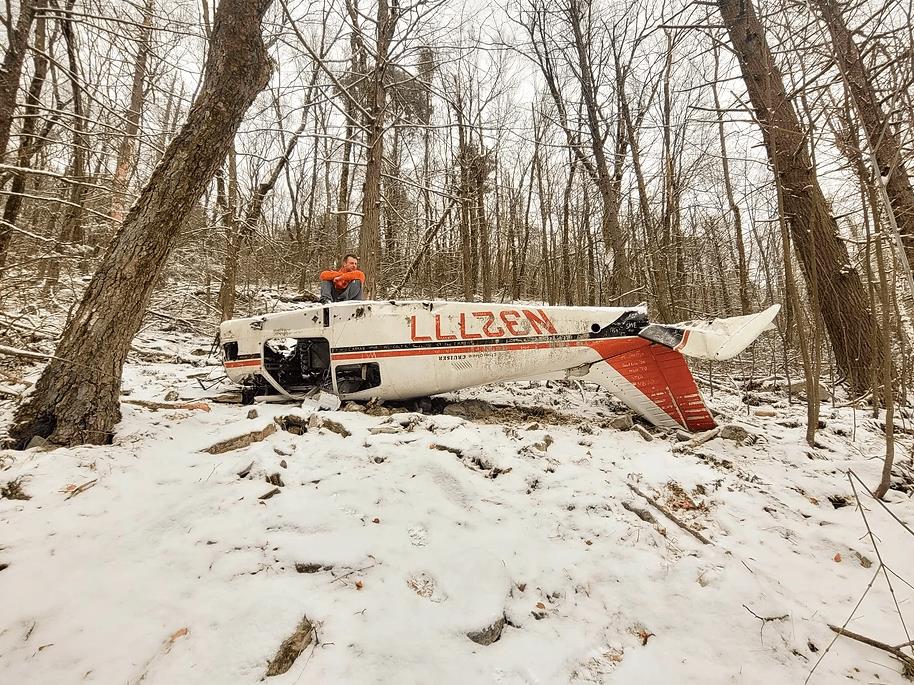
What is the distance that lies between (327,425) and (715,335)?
4.05m

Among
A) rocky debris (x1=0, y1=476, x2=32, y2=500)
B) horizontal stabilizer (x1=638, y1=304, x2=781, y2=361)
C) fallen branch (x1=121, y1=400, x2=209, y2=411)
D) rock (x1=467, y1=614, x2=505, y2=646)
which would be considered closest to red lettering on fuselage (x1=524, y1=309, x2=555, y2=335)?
horizontal stabilizer (x1=638, y1=304, x2=781, y2=361)

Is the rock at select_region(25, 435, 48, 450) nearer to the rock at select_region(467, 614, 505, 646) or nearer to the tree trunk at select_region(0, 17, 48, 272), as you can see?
the tree trunk at select_region(0, 17, 48, 272)

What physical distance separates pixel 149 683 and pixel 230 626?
0.90 feet

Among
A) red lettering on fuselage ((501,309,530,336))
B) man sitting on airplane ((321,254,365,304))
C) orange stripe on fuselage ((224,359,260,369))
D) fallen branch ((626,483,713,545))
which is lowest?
fallen branch ((626,483,713,545))

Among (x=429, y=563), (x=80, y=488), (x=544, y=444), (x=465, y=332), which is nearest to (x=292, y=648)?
(x=429, y=563)

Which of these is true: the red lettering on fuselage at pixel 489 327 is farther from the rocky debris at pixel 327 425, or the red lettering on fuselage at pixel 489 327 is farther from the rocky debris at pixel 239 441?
the rocky debris at pixel 239 441

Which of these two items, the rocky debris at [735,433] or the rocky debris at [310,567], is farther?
the rocky debris at [735,433]

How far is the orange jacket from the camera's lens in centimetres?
629

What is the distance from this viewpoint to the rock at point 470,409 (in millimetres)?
5180

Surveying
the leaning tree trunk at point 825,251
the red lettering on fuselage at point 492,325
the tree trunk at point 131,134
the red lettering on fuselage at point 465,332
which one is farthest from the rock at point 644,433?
the tree trunk at point 131,134

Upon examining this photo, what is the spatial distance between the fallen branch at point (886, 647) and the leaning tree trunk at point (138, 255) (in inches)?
184

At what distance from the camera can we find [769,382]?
6844 mm

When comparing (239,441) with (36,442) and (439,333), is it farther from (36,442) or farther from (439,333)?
(439,333)

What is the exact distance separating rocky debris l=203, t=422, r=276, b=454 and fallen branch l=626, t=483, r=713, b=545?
2915mm
